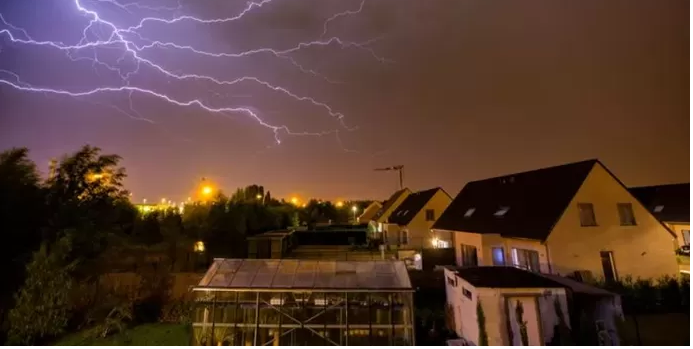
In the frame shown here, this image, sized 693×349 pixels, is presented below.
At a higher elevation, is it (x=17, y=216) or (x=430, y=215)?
(x=430, y=215)

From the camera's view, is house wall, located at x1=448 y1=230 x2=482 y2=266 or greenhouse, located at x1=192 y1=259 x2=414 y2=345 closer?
greenhouse, located at x1=192 y1=259 x2=414 y2=345

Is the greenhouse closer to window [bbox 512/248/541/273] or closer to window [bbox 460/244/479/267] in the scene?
window [bbox 512/248/541/273]

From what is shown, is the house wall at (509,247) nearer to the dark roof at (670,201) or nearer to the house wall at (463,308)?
the house wall at (463,308)

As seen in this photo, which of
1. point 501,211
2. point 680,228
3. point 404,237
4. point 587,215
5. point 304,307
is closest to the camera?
point 304,307

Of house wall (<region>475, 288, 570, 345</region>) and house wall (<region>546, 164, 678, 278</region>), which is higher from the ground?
house wall (<region>546, 164, 678, 278</region>)

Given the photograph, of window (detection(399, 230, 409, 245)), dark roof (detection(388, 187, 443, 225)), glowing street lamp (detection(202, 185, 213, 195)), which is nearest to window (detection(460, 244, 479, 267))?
window (detection(399, 230, 409, 245))

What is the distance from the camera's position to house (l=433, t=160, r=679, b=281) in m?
7.46

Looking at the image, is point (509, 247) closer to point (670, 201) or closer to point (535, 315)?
point (535, 315)

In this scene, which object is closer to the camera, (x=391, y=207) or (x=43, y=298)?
(x=43, y=298)

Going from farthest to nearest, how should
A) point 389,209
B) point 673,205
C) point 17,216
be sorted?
1. point 389,209
2. point 673,205
3. point 17,216

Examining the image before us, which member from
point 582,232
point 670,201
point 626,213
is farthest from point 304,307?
point 670,201

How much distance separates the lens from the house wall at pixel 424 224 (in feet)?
48.5

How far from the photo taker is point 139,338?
5.94 meters

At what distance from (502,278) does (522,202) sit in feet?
15.4
